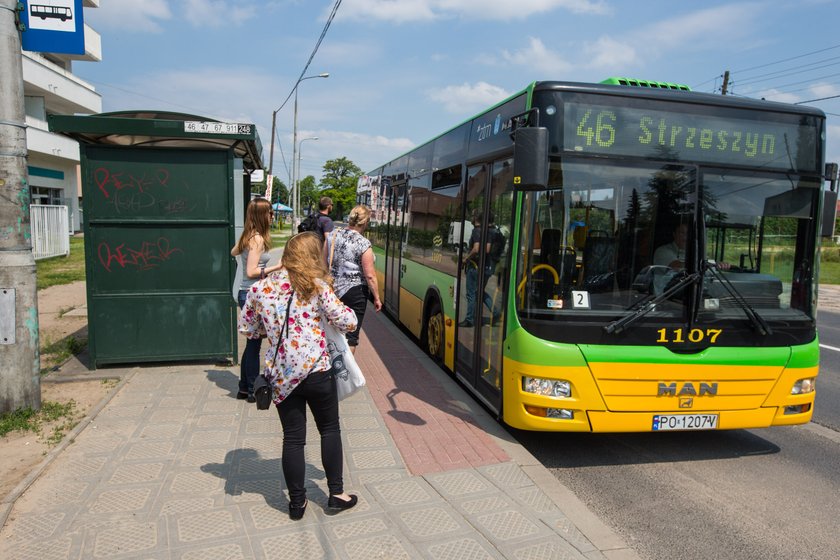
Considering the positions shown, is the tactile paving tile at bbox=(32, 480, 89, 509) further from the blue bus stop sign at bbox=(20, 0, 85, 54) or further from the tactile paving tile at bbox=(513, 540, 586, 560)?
the blue bus stop sign at bbox=(20, 0, 85, 54)

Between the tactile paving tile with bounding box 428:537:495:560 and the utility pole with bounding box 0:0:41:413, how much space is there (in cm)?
386

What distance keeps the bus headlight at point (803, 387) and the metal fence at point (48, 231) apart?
21.7 m

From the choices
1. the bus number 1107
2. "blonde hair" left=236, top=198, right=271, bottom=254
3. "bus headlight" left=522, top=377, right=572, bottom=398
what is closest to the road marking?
the bus number 1107

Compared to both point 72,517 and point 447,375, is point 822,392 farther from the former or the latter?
point 72,517

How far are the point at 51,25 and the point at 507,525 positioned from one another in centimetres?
522

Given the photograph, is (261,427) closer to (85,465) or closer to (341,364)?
(85,465)

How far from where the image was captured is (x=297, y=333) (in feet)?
11.6

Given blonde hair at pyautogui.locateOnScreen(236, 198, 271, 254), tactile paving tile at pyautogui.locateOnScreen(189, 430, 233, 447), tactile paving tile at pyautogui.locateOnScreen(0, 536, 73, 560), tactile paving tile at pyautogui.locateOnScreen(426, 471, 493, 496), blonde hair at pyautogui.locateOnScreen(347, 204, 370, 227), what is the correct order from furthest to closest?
blonde hair at pyautogui.locateOnScreen(347, 204, 370, 227)
blonde hair at pyautogui.locateOnScreen(236, 198, 271, 254)
tactile paving tile at pyautogui.locateOnScreen(189, 430, 233, 447)
tactile paving tile at pyautogui.locateOnScreen(426, 471, 493, 496)
tactile paving tile at pyautogui.locateOnScreen(0, 536, 73, 560)

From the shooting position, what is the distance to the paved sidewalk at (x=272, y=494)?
3.41 metres

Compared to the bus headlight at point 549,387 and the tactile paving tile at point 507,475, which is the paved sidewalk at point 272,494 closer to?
the tactile paving tile at point 507,475

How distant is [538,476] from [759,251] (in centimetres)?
253

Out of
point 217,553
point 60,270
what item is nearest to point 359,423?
point 217,553

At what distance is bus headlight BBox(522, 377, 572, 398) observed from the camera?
15.1ft

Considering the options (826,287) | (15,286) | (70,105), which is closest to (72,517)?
(15,286)
